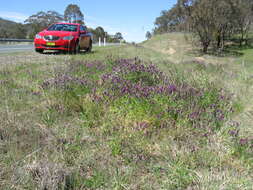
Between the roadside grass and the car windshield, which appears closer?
the roadside grass

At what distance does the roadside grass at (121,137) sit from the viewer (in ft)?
7.09

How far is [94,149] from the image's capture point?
8.96ft

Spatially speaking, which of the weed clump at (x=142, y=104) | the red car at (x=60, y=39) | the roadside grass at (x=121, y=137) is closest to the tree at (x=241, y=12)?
the red car at (x=60, y=39)

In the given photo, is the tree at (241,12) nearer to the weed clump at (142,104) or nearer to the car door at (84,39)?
the car door at (84,39)

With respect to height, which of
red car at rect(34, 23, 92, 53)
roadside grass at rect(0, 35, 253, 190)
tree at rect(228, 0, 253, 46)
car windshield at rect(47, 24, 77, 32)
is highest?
tree at rect(228, 0, 253, 46)

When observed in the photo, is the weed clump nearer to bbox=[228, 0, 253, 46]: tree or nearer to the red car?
the red car

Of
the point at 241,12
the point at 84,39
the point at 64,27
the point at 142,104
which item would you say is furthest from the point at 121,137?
the point at 241,12

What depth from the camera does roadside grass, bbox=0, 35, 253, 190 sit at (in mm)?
2162

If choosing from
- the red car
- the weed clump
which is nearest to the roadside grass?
the weed clump

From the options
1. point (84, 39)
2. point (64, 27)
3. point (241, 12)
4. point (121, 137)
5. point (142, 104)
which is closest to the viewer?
point (121, 137)

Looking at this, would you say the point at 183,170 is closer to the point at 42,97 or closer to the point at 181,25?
the point at 42,97

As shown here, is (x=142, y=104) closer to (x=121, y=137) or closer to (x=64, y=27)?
(x=121, y=137)

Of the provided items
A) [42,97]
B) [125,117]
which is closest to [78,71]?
[42,97]

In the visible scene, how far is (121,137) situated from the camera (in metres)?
2.93
